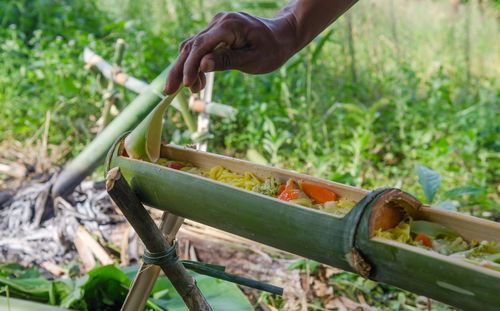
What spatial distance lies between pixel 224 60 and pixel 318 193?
0.36 meters

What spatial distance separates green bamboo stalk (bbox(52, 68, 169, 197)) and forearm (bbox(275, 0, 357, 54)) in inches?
25.3

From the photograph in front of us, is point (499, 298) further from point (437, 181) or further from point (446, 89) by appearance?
point (446, 89)

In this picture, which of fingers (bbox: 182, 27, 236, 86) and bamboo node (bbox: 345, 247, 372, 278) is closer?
bamboo node (bbox: 345, 247, 372, 278)

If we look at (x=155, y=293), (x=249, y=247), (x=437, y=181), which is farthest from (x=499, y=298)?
(x=249, y=247)

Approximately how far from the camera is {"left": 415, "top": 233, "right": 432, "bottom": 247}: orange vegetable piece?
1031mm

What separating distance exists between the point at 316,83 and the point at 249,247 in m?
1.63

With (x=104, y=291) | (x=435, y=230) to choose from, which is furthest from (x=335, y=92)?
(x=435, y=230)

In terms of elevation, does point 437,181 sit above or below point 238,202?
below

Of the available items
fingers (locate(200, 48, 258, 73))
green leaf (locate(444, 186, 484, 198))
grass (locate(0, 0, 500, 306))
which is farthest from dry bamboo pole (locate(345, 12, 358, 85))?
fingers (locate(200, 48, 258, 73))

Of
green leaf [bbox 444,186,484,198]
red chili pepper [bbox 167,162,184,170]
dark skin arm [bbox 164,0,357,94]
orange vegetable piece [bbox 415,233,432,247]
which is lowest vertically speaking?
green leaf [bbox 444,186,484,198]

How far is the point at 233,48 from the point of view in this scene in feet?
4.33

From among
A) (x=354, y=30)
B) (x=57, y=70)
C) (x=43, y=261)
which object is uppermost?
(x=354, y=30)

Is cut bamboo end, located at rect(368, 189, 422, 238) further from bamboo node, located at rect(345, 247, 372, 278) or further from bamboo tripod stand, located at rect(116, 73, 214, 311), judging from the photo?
bamboo tripod stand, located at rect(116, 73, 214, 311)

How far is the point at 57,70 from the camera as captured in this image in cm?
402
